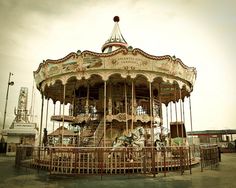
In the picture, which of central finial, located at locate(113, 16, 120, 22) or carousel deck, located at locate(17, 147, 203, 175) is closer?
carousel deck, located at locate(17, 147, 203, 175)

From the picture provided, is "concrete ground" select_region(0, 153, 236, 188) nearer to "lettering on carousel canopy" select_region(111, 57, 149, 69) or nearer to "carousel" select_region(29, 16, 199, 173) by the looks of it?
"carousel" select_region(29, 16, 199, 173)

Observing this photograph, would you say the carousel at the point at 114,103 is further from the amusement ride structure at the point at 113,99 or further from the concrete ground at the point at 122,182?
the concrete ground at the point at 122,182

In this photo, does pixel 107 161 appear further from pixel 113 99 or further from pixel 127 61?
pixel 113 99

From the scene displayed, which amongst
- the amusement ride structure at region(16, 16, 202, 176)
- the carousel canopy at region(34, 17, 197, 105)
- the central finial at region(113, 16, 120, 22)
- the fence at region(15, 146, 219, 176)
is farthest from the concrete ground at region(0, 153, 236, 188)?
the central finial at region(113, 16, 120, 22)

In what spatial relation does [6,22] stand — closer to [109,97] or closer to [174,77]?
[109,97]

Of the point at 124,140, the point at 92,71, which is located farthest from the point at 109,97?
the point at 124,140

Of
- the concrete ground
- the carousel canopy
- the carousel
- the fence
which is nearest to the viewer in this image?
the concrete ground

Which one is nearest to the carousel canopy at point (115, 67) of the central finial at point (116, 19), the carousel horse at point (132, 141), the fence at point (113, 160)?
the carousel horse at point (132, 141)

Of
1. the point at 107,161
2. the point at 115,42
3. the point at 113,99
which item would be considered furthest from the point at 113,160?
the point at 115,42

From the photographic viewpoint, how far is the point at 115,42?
16609mm

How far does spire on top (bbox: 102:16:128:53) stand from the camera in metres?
16.5

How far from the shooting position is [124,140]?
32.6 ft

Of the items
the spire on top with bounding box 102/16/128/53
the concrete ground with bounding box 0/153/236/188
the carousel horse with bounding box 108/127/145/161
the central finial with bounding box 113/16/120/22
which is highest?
the central finial with bounding box 113/16/120/22

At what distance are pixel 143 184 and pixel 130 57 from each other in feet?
21.5
